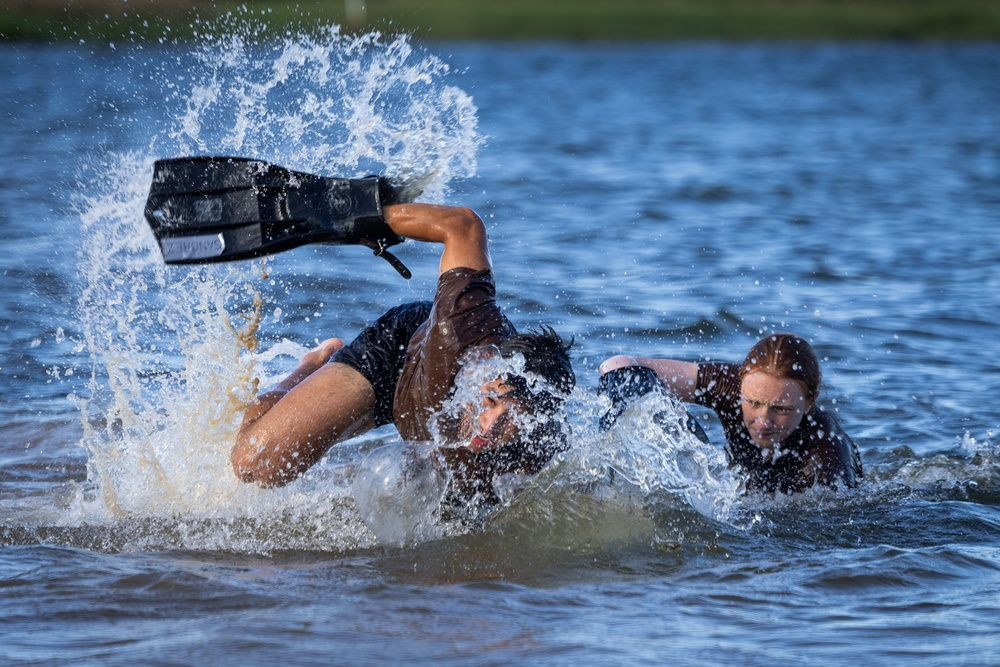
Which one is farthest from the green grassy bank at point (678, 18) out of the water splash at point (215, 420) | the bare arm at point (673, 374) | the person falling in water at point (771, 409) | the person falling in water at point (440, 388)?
the person falling in water at point (440, 388)

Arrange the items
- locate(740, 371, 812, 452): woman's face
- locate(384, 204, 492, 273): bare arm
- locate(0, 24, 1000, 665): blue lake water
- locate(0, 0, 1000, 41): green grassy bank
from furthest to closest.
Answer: locate(0, 0, 1000, 41): green grassy bank, locate(740, 371, 812, 452): woman's face, locate(384, 204, 492, 273): bare arm, locate(0, 24, 1000, 665): blue lake water

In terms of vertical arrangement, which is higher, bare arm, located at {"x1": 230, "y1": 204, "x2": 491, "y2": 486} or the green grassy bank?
the green grassy bank

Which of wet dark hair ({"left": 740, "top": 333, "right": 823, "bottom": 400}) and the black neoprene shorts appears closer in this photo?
the black neoprene shorts

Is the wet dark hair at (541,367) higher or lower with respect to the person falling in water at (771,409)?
higher

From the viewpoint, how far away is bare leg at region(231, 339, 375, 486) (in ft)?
17.4

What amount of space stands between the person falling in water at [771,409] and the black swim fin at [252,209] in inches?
60.4

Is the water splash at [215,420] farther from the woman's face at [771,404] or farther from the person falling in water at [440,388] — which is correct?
the woman's face at [771,404]

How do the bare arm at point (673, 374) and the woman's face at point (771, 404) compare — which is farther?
the bare arm at point (673, 374)

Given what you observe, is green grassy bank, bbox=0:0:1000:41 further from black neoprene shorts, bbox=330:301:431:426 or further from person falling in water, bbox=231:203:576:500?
person falling in water, bbox=231:203:576:500

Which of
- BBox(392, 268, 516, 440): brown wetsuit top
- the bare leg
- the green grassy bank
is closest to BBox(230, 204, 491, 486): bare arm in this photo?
the bare leg

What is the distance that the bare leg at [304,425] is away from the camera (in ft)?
17.4

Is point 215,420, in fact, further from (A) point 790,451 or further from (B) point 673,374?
(A) point 790,451

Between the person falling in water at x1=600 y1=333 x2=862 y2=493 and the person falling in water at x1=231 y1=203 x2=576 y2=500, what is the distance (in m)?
0.88

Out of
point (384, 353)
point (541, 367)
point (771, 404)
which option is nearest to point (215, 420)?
point (384, 353)
